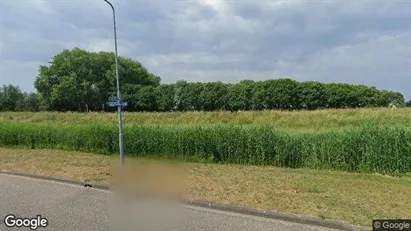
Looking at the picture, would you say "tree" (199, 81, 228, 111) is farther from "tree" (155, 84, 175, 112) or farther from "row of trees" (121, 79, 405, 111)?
"tree" (155, 84, 175, 112)

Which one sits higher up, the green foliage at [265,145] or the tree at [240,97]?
the tree at [240,97]

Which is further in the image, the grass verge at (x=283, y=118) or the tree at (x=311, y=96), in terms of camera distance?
the tree at (x=311, y=96)

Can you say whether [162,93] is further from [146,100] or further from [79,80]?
[79,80]

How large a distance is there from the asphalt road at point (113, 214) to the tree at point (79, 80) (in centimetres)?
7142

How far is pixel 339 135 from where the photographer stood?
41.0 feet

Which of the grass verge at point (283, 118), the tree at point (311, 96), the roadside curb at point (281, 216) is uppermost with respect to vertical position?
the tree at point (311, 96)

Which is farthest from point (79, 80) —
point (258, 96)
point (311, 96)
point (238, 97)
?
point (311, 96)

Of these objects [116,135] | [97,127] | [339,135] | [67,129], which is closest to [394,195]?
[339,135]

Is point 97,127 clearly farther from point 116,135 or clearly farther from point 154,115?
point 154,115

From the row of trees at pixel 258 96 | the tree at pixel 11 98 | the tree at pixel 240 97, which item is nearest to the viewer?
the row of trees at pixel 258 96

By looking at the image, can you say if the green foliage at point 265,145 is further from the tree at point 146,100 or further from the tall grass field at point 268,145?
the tree at point 146,100

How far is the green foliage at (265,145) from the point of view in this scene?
37.6 ft

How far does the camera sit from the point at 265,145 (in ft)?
44.8

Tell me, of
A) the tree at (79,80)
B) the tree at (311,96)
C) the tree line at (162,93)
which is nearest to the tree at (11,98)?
the tree line at (162,93)
